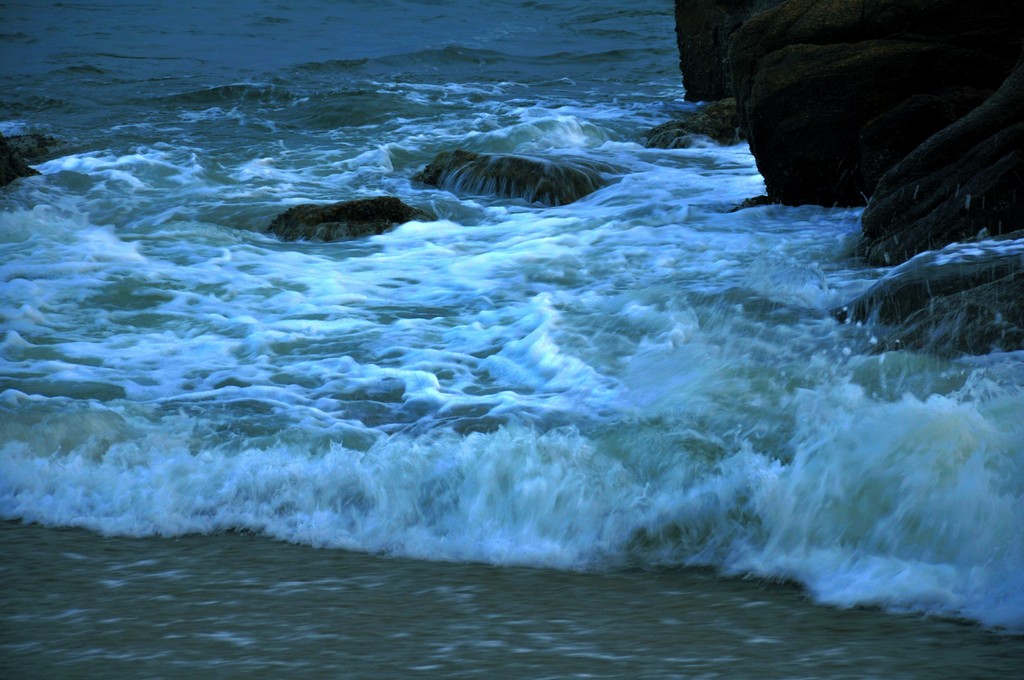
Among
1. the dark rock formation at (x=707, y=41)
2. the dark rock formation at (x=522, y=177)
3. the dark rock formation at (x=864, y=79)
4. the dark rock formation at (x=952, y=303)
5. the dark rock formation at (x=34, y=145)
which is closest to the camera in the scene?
the dark rock formation at (x=952, y=303)

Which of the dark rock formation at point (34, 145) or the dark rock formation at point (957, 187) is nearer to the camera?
the dark rock formation at point (957, 187)

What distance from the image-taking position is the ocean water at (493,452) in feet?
9.32

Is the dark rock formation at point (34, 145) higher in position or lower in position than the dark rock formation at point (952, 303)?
higher

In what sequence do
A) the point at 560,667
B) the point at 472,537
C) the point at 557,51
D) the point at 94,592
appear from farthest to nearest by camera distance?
1. the point at 557,51
2. the point at 472,537
3. the point at 94,592
4. the point at 560,667

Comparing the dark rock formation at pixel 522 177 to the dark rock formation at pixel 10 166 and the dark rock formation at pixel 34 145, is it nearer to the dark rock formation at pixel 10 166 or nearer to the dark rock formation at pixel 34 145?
the dark rock formation at pixel 10 166

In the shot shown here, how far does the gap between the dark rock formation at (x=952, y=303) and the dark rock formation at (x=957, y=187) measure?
37 centimetres

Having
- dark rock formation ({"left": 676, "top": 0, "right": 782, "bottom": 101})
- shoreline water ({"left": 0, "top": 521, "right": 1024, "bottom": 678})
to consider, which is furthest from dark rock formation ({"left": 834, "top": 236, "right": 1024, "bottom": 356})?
dark rock formation ({"left": 676, "top": 0, "right": 782, "bottom": 101})

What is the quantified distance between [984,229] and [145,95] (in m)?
12.4

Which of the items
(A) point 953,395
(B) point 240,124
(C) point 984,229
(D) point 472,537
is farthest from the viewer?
(B) point 240,124

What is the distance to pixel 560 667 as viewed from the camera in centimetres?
261

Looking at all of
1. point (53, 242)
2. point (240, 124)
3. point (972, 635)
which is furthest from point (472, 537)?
A: point (240, 124)

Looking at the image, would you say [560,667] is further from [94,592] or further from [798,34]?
[798,34]

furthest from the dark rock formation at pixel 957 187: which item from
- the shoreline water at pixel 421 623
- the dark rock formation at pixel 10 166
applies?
the dark rock formation at pixel 10 166

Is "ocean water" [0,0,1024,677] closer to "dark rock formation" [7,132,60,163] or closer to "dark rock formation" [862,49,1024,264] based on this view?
"dark rock formation" [862,49,1024,264]
